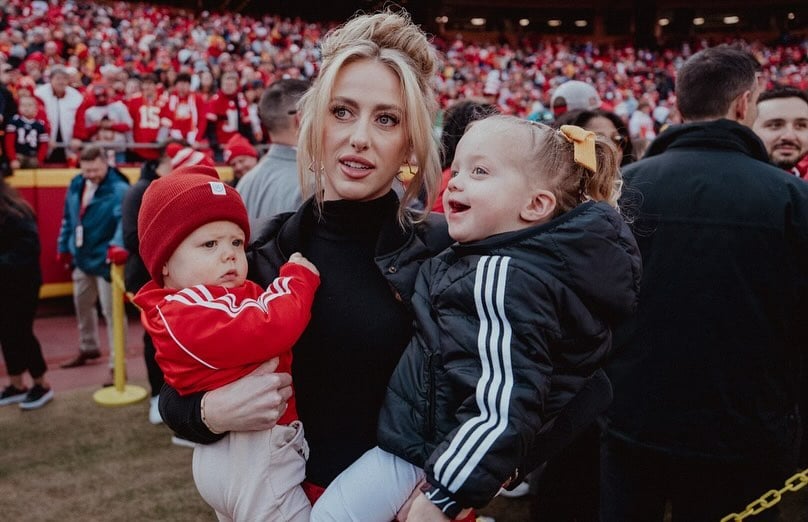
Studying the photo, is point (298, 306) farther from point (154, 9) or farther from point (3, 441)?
point (154, 9)

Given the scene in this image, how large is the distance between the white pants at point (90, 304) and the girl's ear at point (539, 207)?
4.75 m

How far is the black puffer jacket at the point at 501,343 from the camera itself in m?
1.21

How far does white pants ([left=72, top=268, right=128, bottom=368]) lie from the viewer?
5.45 m

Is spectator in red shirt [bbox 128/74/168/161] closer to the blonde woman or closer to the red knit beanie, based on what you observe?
the red knit beanie

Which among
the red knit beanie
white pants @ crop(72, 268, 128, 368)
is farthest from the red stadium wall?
the red knit beanie

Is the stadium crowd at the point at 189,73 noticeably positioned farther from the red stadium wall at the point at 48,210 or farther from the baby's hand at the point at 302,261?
the baby's hand at the point at 302,261

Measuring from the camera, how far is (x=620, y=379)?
2396mm

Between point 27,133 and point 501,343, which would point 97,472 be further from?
point 27,133

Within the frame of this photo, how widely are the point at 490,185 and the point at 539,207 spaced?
13 centimetres

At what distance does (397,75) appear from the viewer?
5.24 feet

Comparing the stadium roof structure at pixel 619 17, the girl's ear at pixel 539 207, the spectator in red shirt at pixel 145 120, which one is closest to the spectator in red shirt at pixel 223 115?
the spectator in red shirt at pixel 145 120

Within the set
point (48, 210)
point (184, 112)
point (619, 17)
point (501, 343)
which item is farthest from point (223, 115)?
point (619, 17)

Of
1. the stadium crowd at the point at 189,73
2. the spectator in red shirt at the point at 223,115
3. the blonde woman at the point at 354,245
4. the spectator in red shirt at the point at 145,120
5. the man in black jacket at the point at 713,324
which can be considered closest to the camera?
the blonde woman at the point at 354,245

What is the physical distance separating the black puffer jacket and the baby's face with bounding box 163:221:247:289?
46 cm
